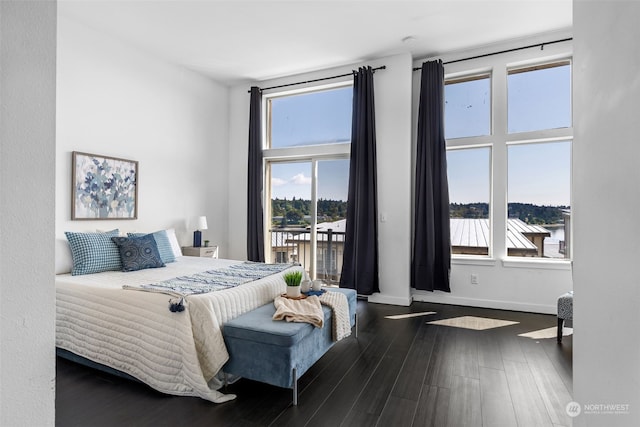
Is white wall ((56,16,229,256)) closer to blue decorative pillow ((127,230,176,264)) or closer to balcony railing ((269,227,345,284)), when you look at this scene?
blue decorative pillow ((127,230,176,264))

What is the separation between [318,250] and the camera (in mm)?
5000

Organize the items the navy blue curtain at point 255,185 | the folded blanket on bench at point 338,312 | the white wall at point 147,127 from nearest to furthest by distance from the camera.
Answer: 1. the folded blanket on bench at point 338,312
2. the white wall at point 147,127
3. the navy blue curtain at point 255,185

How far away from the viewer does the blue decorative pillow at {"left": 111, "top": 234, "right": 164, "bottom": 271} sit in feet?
10.6

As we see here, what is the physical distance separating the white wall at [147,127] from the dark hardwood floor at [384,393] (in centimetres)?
206

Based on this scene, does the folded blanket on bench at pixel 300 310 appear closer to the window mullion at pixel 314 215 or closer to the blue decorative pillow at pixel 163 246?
the blue decorative pillow at pixel 163 246

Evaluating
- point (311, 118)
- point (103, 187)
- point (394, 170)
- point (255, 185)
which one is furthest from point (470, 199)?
point (103, 187)

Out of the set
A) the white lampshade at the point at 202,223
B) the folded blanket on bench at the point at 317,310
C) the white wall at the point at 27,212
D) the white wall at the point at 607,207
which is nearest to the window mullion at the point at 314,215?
the white lampshade at the point at 202,223

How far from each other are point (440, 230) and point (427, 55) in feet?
7.56

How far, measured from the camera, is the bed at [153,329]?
2088mm

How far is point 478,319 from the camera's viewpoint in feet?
12.0

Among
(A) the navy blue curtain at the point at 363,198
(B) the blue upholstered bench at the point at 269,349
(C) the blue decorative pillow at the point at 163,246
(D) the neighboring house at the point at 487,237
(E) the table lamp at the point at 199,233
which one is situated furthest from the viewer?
(E) the table lamp at the point at 199,233

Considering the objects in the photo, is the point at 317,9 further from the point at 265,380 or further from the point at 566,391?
the point at 566,391

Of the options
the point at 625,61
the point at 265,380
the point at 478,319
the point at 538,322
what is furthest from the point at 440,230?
the point at 625,61

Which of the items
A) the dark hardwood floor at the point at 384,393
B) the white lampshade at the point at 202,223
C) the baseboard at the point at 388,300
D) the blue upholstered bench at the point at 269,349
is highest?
the white lampshade at the point at 202,223
